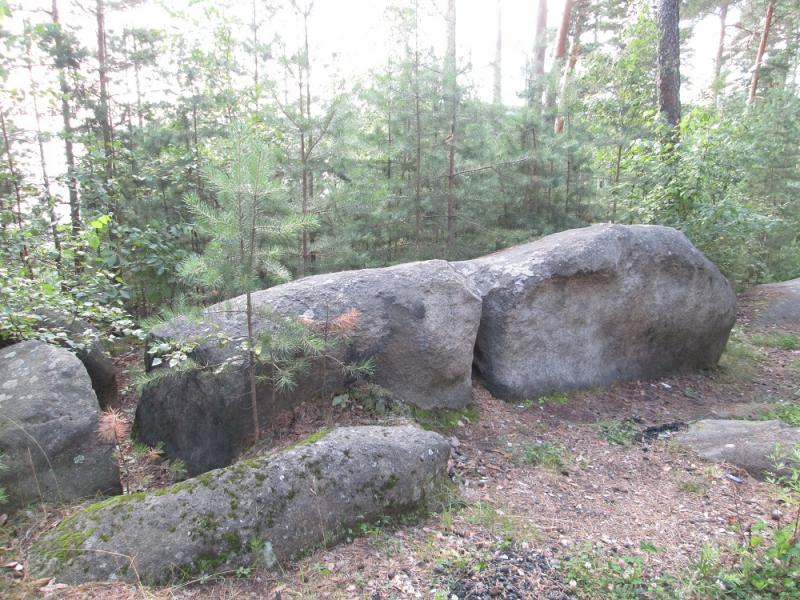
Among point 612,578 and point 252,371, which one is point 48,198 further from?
point 612,578

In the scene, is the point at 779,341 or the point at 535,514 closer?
the point at 535,514

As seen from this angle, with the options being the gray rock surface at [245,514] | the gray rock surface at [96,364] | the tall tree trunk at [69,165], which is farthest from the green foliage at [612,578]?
the tall tree trunk at [69,165]

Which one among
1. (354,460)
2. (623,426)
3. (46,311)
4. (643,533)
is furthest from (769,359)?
(46,311)

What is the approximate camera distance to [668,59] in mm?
8453

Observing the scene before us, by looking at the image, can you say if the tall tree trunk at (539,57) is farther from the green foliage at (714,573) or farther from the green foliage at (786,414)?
the green foliage at (714,573)

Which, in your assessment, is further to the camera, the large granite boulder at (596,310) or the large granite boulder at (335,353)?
the large granite boulder at (596,310)

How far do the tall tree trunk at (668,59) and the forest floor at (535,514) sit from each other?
551 cm

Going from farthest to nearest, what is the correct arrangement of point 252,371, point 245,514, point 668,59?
point 668,59 < point 252,371 < point 245,514

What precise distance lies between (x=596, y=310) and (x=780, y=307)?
5710mm

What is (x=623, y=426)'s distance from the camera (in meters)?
4.66

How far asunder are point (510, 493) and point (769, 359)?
5.55m

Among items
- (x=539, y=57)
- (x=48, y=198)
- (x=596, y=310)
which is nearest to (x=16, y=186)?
(x=48, y=198)

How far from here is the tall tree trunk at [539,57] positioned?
823cm

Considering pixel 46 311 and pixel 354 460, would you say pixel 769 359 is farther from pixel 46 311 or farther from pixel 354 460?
pixel 46 311
